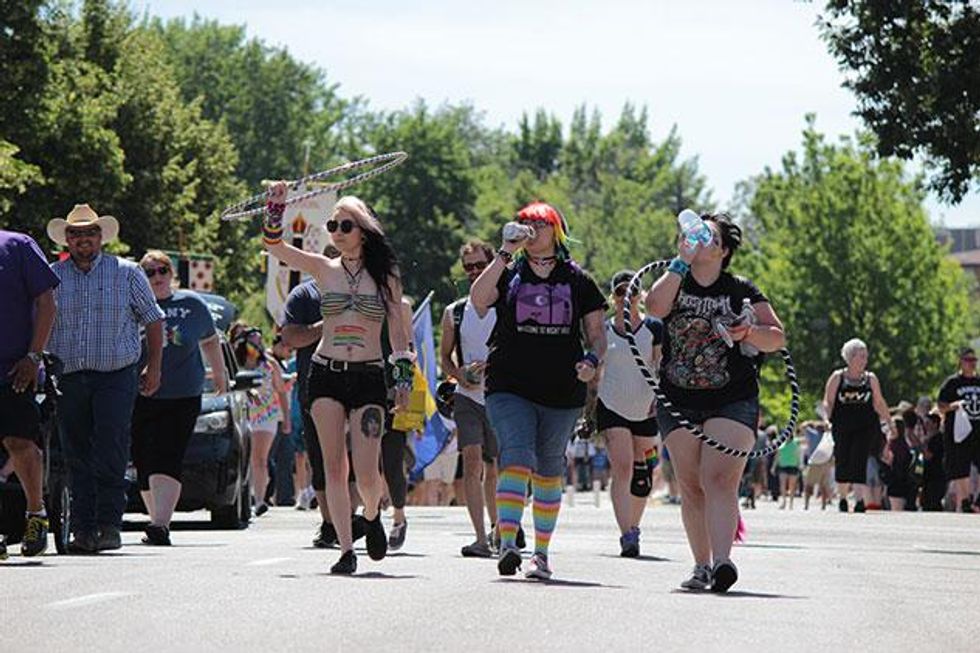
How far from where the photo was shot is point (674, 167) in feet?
431

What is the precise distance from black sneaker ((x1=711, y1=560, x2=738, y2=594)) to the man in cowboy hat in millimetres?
4621

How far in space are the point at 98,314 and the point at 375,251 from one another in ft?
9.17

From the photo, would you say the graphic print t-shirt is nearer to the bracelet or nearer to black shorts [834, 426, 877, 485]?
the bracelet

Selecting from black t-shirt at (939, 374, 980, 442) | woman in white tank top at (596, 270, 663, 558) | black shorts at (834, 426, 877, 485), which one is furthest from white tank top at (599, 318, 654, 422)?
black t-shirt at (939, 374, 980, 442)

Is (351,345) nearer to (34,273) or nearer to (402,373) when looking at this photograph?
(402,373)

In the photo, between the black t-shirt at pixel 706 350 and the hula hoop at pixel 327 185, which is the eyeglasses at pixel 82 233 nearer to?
the hula hoop at pixel 327 185

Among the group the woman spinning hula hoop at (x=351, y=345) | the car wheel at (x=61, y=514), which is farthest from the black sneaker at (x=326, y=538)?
the woman spinning hula hoop at (x=351, y=345)

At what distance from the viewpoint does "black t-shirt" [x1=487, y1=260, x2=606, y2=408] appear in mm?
13961

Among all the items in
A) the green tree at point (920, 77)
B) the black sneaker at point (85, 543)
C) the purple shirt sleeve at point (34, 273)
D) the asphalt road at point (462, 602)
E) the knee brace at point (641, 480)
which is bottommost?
the asphalt road at point (462, 602)

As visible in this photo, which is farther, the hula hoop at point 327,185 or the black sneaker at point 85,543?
the black sneaker at point 85,543

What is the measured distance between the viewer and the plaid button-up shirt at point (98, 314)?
53.6 feet

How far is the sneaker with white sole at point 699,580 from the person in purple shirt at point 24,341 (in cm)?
400

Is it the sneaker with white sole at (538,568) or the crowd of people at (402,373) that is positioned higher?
the crowd of people at (402,373)

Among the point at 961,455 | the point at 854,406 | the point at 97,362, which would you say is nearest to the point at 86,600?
the point at 97,362
